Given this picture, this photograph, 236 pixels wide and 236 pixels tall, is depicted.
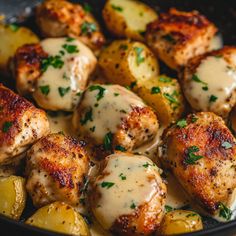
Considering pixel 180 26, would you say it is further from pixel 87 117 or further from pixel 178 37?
pixel 87 117

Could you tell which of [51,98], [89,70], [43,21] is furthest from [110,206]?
[43,21]

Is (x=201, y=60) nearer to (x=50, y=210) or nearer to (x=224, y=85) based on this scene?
(x=224, y=85)

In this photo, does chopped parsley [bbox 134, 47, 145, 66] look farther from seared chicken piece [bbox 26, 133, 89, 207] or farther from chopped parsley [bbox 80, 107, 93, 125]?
seared chicken piece [bbox 26, 133, 89, 207]

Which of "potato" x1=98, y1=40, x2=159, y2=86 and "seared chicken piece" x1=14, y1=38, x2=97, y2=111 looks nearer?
"seared chicken piece" x1=14, y1=38, x2=97, y2=111

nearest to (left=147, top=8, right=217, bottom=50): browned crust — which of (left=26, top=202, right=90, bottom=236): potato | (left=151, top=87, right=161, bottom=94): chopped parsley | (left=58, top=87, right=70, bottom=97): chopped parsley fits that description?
(left=151, top=87, right=161, bottom=94): chopped parsley

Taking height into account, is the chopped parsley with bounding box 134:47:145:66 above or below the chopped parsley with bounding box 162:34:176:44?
below

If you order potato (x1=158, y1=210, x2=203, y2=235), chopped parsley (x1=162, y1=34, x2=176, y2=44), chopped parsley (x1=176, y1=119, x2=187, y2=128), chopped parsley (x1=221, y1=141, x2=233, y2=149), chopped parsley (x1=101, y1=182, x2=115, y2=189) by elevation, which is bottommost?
potato (x1=158, y1=210, x2=203, y2=235)
